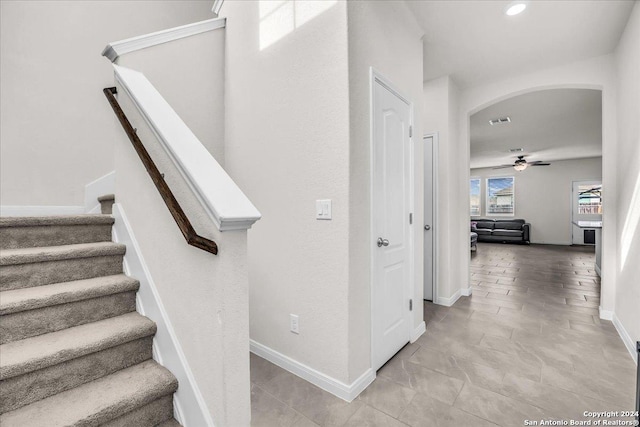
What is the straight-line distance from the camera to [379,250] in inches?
84.4

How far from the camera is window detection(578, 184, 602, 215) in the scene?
9.15m

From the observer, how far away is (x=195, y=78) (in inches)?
102

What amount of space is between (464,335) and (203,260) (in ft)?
8.25

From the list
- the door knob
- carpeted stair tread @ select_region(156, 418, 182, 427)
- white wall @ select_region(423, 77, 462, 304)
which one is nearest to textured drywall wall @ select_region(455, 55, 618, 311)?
white wall @ select_region(423, 77, 462, 304)

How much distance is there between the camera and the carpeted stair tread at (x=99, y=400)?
3.66 feet

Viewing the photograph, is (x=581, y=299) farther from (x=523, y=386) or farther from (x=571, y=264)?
(x=571, y=264)

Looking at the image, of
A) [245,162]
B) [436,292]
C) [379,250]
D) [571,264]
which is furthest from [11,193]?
[571,264]

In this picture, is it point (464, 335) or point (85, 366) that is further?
point (464, 335)

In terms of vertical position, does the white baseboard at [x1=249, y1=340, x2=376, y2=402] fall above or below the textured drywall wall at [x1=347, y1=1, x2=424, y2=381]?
below

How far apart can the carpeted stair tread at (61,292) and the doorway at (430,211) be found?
3.15 metres

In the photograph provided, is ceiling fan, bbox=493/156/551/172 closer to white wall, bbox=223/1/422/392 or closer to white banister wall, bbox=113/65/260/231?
white wall, bbox=223/1/422/392

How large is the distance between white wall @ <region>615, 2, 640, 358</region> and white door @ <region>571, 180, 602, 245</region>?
7986 millimetres

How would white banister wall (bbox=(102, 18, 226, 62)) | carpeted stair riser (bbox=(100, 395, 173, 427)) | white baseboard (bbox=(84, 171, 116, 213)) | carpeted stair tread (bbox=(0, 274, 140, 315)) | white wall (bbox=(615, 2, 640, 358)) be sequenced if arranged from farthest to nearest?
white baseboard (bbox=(84, 171, 116, 213)) < white wall (bbox=(615, 2, 640, 358)) < white banister wall (bbox=(102, 18, 226, 62)) < carpeted stair tread (bbox=(0, 274, 140, 315)) < carpeted stair riser (bbox=(100, 395, 173, 427))

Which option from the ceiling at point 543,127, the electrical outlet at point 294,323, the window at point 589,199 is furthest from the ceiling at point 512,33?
the window at point 589,199
